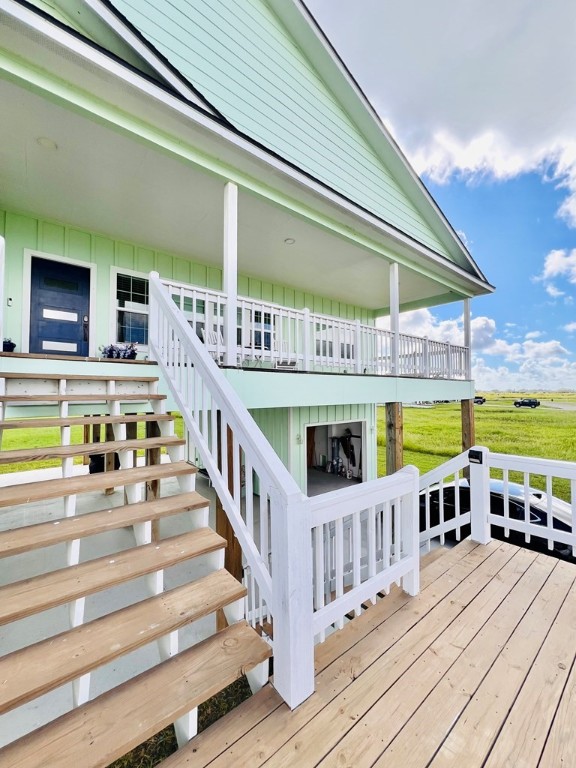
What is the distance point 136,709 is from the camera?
131 centimetres

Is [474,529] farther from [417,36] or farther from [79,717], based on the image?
[417,36]

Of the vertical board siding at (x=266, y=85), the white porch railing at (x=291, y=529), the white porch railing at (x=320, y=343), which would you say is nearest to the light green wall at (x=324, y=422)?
the white porch railing at (x=320, y=343)

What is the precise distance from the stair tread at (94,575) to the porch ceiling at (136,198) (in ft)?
12.8

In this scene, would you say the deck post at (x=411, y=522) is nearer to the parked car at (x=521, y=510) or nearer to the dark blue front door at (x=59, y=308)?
the parked car at (x=521, y=510)

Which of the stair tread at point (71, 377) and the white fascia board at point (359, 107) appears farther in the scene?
the white fascia board at point (359, 107)

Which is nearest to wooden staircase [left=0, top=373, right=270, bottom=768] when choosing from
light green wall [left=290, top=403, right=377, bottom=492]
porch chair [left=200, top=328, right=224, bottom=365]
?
porch chair [left=200, top=328, right=224, bottom=365]

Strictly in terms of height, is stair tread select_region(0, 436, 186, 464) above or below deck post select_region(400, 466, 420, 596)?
above

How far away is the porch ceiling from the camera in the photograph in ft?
11.1

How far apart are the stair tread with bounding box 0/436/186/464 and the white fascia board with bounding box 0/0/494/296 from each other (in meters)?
3.20

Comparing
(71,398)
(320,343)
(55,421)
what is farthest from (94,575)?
(320,343)

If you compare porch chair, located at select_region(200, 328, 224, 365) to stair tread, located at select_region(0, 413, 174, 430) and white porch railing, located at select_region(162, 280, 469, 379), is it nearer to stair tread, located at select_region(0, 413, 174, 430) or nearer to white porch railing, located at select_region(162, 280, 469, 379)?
white porch railing, located at select_region(162, 280, 469, 379)

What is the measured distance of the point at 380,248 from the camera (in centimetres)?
582

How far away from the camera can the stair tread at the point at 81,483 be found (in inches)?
80.0

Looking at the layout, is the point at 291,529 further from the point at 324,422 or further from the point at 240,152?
the point at 324,422
